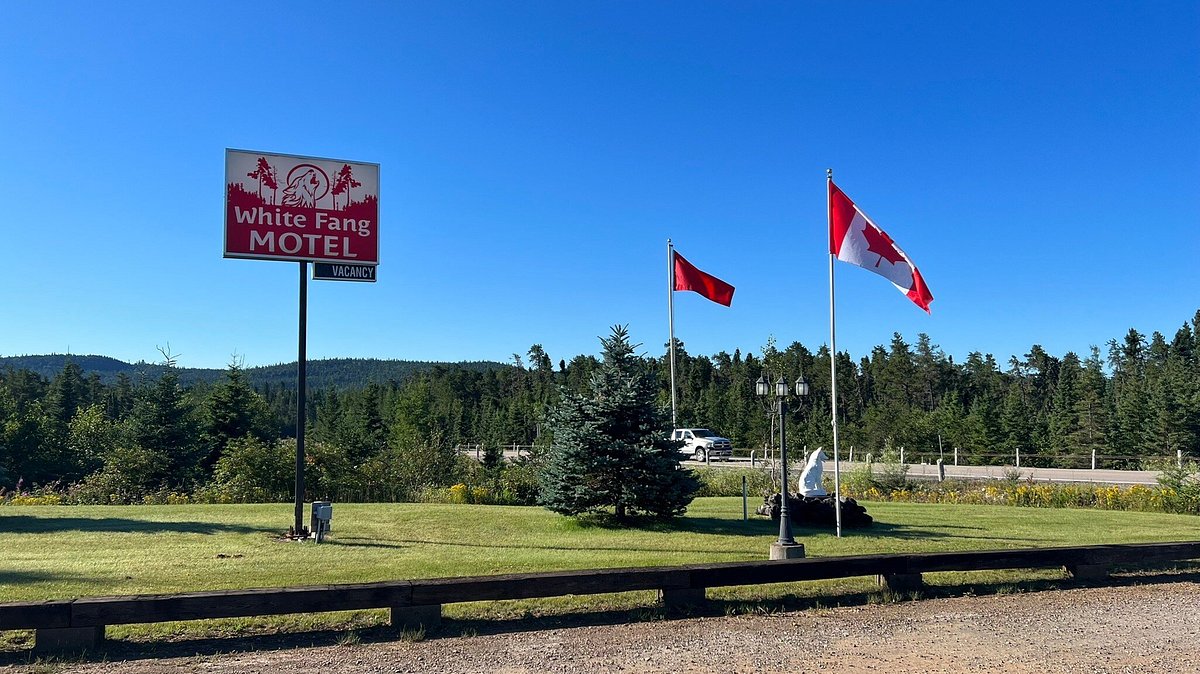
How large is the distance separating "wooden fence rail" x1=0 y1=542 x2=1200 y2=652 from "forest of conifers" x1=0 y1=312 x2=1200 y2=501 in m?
6.10

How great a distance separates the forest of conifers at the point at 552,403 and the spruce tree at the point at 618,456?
79 cm

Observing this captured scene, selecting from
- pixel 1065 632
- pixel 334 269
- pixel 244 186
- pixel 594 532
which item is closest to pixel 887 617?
pixel 1065 632

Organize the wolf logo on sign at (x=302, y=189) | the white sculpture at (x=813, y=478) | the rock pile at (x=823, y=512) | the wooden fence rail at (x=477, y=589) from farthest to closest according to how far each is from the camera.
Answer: the white sculpture at (x=813, y=478) < the rock pile at (x=823, y=512) < the wolf logo on sign at (x=302, y=189) < the wooden fence rail at (x=477, y=589)

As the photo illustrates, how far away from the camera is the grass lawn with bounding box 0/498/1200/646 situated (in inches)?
327

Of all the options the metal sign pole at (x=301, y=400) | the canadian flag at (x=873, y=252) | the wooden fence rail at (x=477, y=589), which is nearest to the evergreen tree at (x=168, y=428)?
the metal sign pole at (x=301, y=400)

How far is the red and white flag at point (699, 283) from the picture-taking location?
19.5 m

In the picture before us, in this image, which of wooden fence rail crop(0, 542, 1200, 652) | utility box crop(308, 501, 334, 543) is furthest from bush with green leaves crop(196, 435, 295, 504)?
wooden fence rail crop(0, 542, 1200, 652)

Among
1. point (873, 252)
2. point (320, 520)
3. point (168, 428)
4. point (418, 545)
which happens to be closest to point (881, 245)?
point (873, 252)

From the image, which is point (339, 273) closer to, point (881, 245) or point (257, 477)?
point (881, 245)

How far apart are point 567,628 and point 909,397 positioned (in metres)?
83.1

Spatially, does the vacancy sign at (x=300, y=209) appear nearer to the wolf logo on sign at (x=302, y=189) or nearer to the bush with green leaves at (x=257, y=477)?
the wolf logo on sign at (x=302, y=189)

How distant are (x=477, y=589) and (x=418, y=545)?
15.3 feet

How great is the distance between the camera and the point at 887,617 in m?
7.67

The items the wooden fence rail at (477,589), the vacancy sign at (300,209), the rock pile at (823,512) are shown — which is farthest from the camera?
the rock pile at (823,512)
